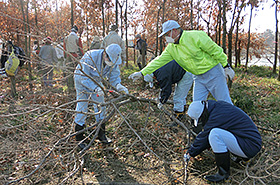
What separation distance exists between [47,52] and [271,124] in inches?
253

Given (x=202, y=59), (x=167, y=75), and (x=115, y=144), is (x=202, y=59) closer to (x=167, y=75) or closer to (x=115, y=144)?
(x=167, y=75)

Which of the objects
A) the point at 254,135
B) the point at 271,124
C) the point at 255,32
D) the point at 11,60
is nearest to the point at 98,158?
the point at 254,135

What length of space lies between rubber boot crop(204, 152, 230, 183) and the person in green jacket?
1.07m

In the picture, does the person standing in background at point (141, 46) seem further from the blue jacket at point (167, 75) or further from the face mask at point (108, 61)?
the face mask at point (108, 61)

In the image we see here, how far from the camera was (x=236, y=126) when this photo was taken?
2.35 m

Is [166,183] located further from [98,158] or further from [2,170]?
[2,170]

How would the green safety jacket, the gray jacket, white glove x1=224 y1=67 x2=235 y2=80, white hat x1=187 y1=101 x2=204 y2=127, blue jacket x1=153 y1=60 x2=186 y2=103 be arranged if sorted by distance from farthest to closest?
the gray jacket, blue jacket x1=153 y1=60 x2=186 y2=103, white glove x1=224 y1=67 x2=235 y2=80, the green safety jacket, white hat x1=187 y1=101 x2=204 y2=127

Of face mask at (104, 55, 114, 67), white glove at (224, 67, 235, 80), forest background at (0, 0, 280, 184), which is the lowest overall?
forest background at (0, 0, 280, 184)

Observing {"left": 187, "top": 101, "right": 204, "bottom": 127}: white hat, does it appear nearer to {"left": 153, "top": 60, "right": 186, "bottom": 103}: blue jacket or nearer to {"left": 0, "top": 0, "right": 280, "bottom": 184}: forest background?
{"left": 0, "top": 0, "right": 280, "bottom": 184}: forest background

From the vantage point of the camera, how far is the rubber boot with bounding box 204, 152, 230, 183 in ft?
7.77

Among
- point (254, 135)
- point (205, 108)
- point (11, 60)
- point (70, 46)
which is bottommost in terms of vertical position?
point (254, 135)

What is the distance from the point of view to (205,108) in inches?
97.0

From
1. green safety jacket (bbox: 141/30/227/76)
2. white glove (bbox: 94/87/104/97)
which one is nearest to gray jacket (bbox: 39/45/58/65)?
white glove (bbox: 94/87/104/97)

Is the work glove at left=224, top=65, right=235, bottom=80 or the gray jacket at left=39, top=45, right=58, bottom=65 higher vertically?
the gray jacket at left=39, top=45, right=58, bottom=65
